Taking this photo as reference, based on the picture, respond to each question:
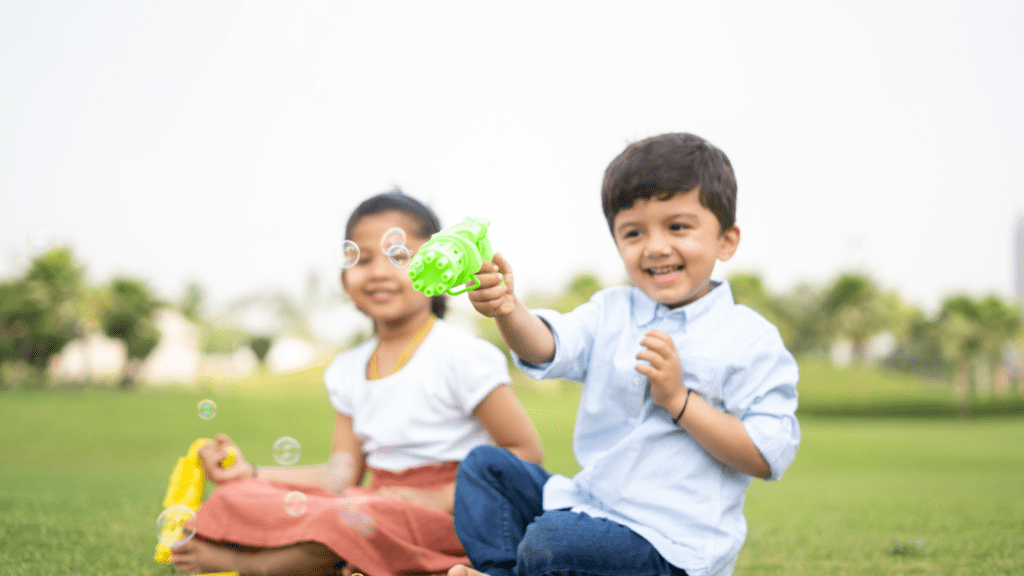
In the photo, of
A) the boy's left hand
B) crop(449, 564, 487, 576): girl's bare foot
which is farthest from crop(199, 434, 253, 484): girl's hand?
the boy's left hand

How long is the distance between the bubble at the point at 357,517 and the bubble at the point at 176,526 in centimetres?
46

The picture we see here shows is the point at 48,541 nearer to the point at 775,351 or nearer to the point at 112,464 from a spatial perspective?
the point at 775,351

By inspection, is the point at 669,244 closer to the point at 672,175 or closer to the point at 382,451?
the point at 672,175

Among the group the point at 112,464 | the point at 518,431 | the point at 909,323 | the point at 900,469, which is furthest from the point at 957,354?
the point at 518,431

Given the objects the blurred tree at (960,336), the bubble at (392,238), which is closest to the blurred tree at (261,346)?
the blurred tree at (960,336)

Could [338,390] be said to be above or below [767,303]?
above

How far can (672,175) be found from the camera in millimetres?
1754

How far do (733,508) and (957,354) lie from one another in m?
25.4

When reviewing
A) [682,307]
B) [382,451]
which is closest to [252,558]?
[382,451]

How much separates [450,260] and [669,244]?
1.97 ft

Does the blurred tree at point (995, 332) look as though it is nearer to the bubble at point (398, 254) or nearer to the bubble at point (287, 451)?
the bubble at point (287, 451)

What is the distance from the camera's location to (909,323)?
2748 cm

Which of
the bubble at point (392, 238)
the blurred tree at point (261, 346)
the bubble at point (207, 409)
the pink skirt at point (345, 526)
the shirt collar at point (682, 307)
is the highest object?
the bubble at point (392, 238)

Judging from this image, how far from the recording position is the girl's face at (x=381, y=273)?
2498 millimetres
